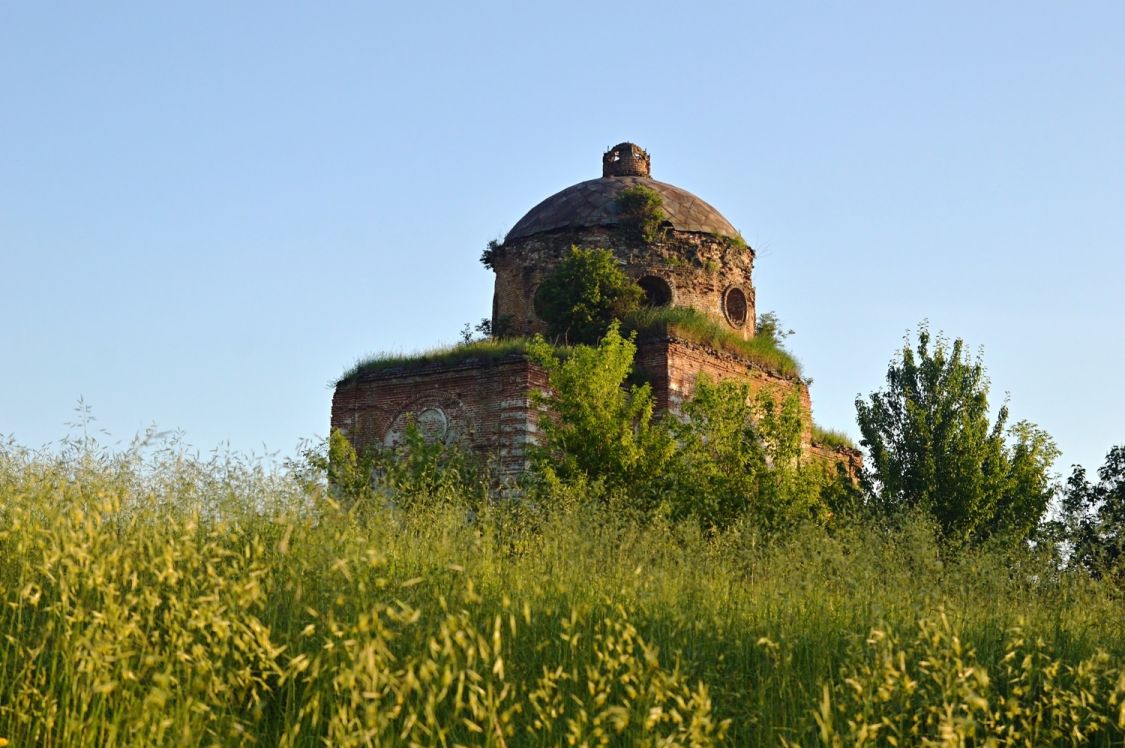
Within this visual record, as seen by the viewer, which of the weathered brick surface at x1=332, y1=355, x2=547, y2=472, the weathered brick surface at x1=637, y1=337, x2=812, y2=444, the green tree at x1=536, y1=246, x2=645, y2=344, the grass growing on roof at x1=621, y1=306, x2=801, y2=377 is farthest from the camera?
the green tree at x1=536, y1=246, x2=645, y2=344

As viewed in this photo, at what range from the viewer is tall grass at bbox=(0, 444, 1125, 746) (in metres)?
3.62

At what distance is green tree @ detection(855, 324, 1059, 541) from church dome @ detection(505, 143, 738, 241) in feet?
25.2

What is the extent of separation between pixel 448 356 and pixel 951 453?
28.7 ft

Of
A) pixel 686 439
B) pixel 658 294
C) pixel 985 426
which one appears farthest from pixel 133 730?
pixel 658 294

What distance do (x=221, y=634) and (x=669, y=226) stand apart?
19964 mm

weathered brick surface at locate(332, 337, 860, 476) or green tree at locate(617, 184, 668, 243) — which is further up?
green tree at locate(617, 184, 668, 243)

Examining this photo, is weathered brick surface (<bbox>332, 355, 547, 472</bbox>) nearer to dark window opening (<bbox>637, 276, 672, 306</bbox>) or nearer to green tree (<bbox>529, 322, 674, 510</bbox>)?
green tree (<bbox>529, 322, 674, 510</bbox>)

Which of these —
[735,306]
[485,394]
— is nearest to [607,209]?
[735,306]

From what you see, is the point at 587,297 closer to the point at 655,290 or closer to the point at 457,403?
the point at 655,290

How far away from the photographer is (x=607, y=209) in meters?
22.9

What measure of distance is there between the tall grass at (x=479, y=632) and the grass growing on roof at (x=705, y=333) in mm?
12305

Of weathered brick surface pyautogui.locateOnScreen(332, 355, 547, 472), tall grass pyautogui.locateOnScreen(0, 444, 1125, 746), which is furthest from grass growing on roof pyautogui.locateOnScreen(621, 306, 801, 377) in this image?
tall grass pyautogui.locateOnScreen(0, 444, 1125, 746)

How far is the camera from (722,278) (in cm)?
2325

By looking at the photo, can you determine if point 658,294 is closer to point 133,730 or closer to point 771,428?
point 771,428
